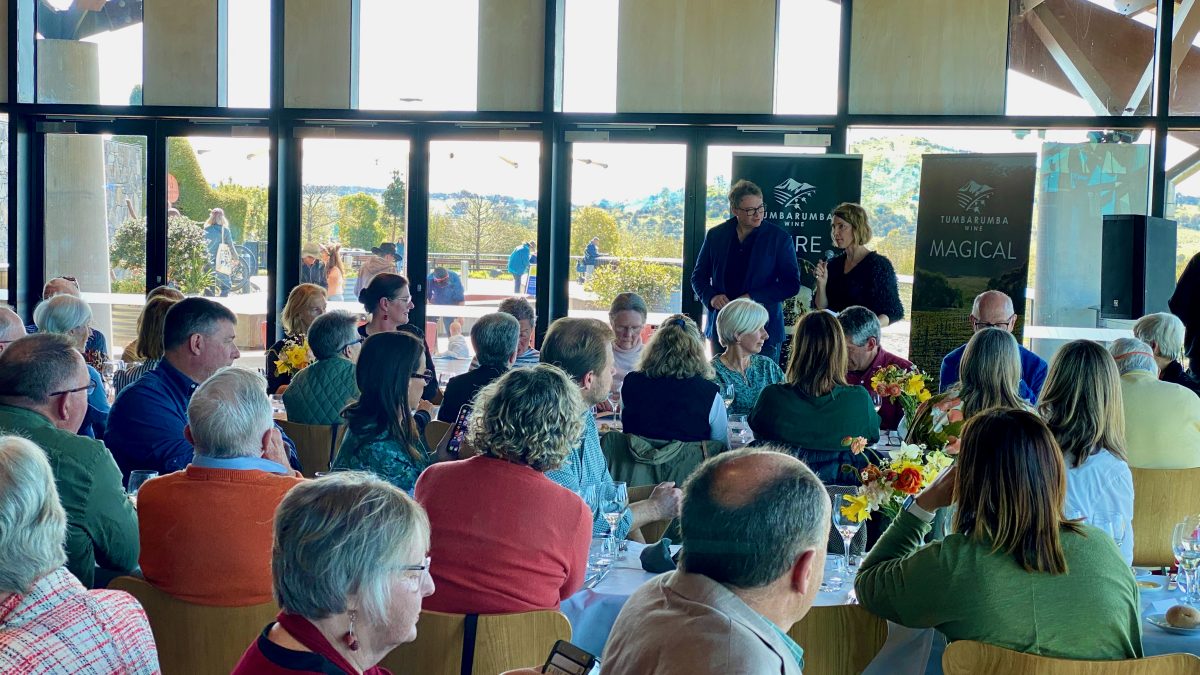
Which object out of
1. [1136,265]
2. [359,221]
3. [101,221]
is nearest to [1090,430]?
[1136,265]

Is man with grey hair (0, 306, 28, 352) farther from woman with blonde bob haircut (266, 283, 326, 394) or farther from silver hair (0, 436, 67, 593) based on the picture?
silver hair (0, 436, 67, 593)

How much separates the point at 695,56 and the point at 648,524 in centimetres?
625

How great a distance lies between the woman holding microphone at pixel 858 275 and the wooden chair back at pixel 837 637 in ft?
16.7

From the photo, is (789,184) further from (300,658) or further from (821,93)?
(300,658)

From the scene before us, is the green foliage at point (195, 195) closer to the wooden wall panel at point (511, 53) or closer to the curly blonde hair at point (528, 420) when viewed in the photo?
the wooden wall panel at point (511, 53)

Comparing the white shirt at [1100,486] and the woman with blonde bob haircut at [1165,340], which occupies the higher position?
the woman with blonde bob haircut at [1165,340]

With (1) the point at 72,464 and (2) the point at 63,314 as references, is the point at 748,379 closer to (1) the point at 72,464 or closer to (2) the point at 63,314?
(2) the point at 63,314

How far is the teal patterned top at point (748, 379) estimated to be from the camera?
631cm

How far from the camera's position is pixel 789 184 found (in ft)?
30.5

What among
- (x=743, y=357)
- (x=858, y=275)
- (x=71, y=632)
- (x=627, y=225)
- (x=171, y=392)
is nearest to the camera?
(x=71, y=632)

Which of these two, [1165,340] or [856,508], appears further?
[1165,340]

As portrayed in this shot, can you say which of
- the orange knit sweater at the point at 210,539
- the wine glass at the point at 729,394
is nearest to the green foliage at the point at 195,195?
the wine glass at the point at 729,394

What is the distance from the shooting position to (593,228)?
10.2 metres

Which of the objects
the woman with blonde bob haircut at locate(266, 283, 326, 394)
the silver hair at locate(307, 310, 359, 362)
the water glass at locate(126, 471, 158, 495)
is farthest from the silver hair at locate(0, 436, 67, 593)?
the woman with blonde bob haircut at locate(266, 283, 326, 394)
